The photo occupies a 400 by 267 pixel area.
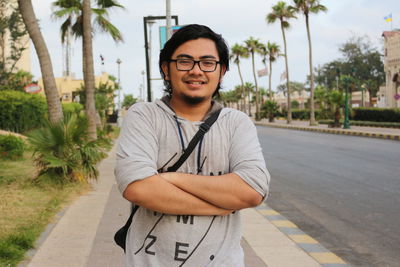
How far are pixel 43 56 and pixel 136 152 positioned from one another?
9.10 meters

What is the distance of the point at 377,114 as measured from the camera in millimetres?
38938

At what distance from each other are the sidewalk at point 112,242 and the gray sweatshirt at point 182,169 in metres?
2.92

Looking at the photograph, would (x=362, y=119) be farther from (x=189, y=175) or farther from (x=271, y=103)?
(x=189, y=175)

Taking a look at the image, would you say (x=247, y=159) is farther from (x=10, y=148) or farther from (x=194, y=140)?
(x=10, y=148)

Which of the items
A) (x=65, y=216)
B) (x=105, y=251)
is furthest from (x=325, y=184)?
(x=105, y=251)

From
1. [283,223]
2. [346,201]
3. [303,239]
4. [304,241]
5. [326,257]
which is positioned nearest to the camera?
[326,257]

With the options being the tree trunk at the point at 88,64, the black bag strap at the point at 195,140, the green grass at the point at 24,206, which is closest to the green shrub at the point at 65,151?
the green grass at the point at 24,206

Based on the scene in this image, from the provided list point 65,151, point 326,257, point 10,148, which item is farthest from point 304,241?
point 10,148

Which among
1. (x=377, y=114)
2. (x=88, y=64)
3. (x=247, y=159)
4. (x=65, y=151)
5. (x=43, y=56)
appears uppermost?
(x=88, y=64)

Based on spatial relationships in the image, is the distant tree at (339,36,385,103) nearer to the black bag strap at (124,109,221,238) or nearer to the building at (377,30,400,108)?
the building at (377,30,400,108)

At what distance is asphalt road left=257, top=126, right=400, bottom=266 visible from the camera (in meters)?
6.00

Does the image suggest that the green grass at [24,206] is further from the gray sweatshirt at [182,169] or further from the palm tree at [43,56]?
the gray sweatshirt at [182,169]

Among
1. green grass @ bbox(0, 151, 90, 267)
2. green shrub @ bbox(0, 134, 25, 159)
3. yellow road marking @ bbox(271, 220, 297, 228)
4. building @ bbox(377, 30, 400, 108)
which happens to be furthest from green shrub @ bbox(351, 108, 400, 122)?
yellow road marking @ bbox(271, 220, 297, 228)

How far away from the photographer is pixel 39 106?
2417 centimetres
